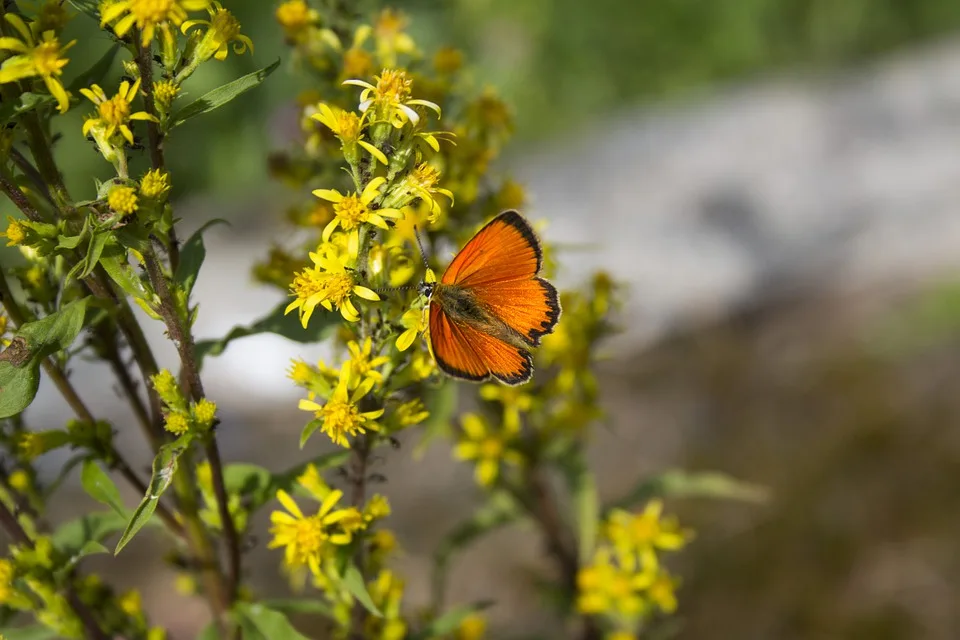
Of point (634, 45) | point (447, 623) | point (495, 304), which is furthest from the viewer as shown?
point (634, 45)

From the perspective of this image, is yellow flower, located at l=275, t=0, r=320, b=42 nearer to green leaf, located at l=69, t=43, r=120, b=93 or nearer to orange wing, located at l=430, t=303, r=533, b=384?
green leaf, located at l=69, t=43, r=120, b=93

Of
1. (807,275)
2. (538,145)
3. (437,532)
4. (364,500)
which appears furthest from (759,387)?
(364,500)

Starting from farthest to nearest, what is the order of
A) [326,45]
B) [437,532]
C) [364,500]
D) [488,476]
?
[437,532] → [488,476] → [326,45] → [364,500]

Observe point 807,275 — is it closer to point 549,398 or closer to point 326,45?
point 549,398

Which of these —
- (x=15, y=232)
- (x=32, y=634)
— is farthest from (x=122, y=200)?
(x=32, y=634)

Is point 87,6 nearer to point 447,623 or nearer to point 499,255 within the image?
point 499,255

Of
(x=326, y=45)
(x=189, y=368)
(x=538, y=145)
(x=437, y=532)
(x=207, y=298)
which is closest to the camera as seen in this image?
(x=189, y=368)

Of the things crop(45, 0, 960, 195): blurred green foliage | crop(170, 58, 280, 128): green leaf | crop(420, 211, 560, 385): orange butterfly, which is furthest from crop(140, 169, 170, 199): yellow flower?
crop(45, 0, 960, 195): blurred green foliage
